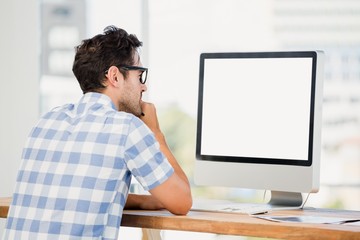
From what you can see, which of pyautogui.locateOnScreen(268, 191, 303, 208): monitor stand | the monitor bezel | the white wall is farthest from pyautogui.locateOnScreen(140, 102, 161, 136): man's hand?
the white wall

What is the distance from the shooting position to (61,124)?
235 centimetres

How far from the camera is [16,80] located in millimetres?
3904

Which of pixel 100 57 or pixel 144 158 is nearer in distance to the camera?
pixel 144 158

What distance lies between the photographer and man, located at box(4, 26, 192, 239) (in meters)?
2.23

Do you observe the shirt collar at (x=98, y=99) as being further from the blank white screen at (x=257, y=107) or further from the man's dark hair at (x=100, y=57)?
the blank white screen at (x=257, y=107)

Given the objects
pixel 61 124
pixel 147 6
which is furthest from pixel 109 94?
pixel 147 6

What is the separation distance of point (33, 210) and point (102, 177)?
232mm

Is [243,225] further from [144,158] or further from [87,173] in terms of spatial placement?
[87,173]

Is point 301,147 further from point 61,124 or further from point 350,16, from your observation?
point 350,16

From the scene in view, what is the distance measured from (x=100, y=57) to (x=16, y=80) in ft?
5.02

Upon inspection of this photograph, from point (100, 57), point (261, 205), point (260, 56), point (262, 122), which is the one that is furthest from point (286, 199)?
point (100, 57)

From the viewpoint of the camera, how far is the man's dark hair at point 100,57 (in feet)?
8.08

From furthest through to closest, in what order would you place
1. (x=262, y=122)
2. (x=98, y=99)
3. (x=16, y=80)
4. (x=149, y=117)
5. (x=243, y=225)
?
(x=16, y=80), (x=262, y=122), (x=149, y=117), (x=98, y=99), (x=243, y=225)

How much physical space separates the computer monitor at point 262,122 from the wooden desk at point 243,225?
0.54 ft
